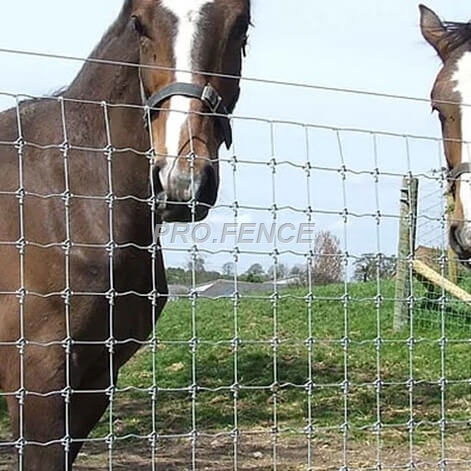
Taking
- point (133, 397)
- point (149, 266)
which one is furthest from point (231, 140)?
point (133, 397)

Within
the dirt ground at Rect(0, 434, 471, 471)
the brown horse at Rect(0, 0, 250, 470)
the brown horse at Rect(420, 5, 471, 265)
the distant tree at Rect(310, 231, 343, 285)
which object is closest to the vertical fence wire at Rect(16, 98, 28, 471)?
the brown horse at Rect(0, 0, 250, 470)

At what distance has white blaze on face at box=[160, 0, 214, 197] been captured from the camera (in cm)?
262

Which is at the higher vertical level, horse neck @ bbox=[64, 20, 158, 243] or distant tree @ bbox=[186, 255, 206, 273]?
horse neck @ bbox=[64, 20, 158, 243]

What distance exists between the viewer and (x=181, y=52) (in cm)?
274

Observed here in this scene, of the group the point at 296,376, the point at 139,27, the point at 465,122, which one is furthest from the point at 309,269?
the point at 296,376

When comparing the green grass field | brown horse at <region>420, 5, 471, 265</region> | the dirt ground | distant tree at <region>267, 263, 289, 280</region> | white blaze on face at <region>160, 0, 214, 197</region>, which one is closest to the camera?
white blaze on face at <region>160, 0, 214, 197</region>

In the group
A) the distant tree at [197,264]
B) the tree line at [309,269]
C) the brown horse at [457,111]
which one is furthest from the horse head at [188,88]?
the brown horse at [457,111]

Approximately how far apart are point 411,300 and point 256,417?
326cm

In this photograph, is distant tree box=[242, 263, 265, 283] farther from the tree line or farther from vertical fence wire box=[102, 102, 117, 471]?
vertical fence wire box=[102, 102, 117, 471]

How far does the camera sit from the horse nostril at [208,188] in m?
2.54

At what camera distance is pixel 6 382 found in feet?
9.59

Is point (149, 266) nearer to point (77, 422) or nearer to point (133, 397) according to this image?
point (77, 422)

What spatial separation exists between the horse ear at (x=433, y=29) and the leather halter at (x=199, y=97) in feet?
6.11

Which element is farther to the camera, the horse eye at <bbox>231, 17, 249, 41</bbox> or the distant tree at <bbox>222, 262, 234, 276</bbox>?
the horse eye at <bbox>231, 17, 249, 41</bbox>
